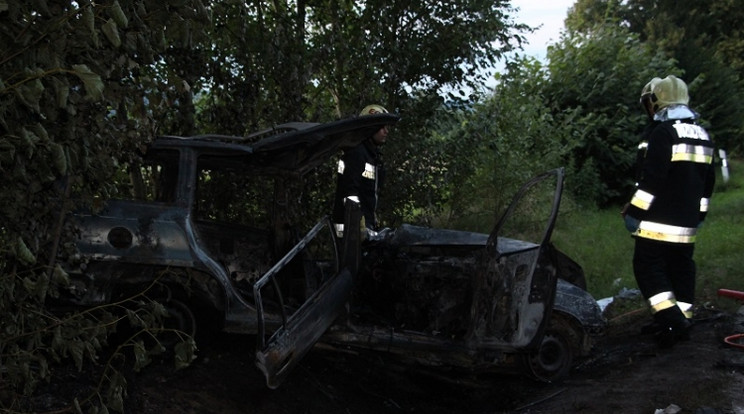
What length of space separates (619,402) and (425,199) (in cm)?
400

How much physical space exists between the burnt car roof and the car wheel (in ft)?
7.14

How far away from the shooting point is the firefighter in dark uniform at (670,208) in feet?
17.4

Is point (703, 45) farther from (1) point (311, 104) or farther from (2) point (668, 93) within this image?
(1) point (311, 104)

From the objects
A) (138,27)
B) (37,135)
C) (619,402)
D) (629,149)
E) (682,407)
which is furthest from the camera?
(629,149)

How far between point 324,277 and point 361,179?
0.91 meters

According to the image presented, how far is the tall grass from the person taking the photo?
7.28 meters

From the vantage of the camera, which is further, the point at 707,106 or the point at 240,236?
the point at 707,106

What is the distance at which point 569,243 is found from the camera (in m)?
10.1

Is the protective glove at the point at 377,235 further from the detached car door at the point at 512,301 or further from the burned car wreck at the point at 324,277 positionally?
the detached car door at the point at 512,301

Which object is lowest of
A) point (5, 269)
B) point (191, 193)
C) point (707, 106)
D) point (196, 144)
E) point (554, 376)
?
point (554, 376)

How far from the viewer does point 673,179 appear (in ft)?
17.6

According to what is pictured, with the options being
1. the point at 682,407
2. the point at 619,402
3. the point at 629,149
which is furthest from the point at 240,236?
the point at 629,149

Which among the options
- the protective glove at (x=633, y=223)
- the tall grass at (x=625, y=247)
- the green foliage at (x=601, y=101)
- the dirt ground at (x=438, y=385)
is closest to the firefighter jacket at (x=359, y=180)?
the dirt ground at (x=438, y=385)

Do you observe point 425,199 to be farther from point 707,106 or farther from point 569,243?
point 707,106
